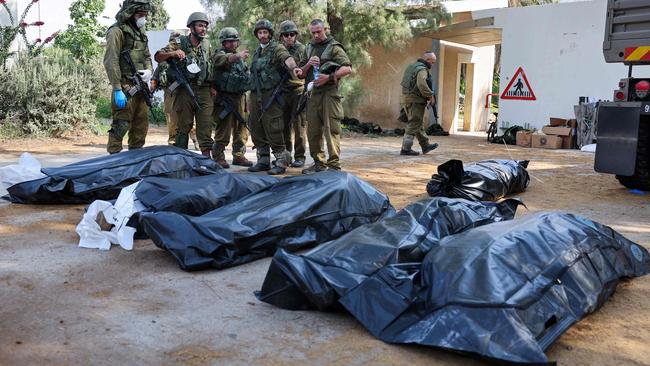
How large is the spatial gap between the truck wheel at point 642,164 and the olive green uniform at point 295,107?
3.78 metres

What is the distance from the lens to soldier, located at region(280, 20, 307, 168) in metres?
7.52

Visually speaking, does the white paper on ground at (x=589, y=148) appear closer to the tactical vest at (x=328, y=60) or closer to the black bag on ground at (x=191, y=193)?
the tactical vest at (x=328, y=60)

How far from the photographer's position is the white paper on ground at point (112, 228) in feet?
13.5

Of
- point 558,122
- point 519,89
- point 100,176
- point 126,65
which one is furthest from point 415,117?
point 100,176

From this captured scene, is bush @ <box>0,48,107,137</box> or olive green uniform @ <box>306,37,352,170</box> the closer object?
olive green uniform @ <box>306,37,352,170</box>

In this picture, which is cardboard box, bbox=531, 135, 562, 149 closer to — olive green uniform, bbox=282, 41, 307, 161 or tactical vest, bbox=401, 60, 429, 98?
tactical vest, bbox=401, 60, 429, 98

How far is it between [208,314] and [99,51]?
64.3 ft

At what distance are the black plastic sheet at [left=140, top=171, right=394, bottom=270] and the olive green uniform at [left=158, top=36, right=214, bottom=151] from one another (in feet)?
10.1

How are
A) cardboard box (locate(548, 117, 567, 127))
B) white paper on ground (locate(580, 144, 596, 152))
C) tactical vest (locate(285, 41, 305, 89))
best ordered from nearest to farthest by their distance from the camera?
tactical vest (locate(285, 41, 305, 89)), white paper on ground (locate(580, 144, 596, 152)), cardboard box (locate(548, 117, 567, 127))

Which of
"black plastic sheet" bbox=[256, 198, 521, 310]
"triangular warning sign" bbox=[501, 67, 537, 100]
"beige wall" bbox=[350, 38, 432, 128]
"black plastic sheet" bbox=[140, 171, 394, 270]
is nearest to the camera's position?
"black plastic sheet" bbox=[256, 198, 521, 310]

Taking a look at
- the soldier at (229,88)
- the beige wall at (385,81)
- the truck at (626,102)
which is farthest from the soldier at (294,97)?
the beige wall at (385,81)

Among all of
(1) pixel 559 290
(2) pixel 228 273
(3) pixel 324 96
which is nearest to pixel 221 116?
(3) pixel 324 96

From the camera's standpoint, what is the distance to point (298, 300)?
10.00 ft

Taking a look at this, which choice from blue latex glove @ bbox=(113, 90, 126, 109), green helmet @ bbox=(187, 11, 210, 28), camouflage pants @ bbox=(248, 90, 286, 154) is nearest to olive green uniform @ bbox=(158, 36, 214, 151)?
green helmet @ bbox=(187, 11, 210, 28)
